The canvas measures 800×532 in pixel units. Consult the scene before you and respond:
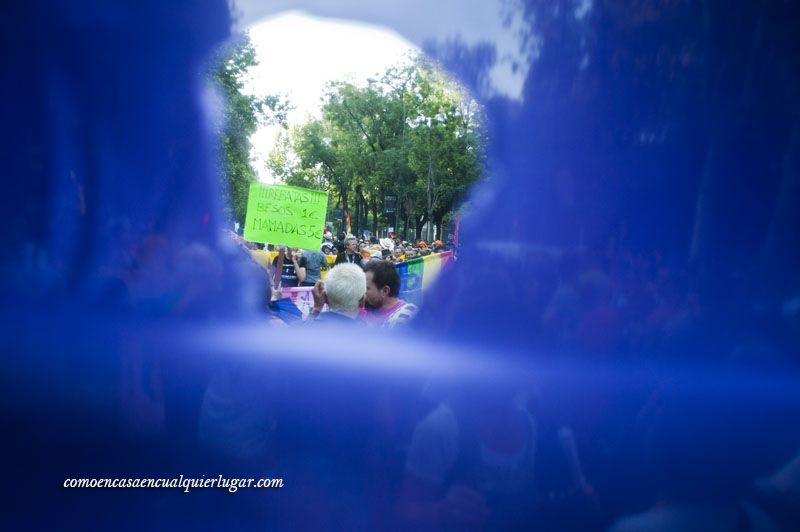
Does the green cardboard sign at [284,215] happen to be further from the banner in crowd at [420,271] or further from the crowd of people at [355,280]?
the banner in crowd at [420,271]

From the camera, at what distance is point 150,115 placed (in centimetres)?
150

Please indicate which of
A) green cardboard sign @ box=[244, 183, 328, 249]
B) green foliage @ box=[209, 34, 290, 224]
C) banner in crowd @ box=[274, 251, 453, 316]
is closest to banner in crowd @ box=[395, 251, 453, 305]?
banner in crowd @ box=[274, 251, 453, 316]

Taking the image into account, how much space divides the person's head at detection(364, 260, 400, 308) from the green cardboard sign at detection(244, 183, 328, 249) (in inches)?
11.7

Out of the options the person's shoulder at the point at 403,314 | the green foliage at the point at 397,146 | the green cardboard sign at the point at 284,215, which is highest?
the green foliage at the point at 397,146

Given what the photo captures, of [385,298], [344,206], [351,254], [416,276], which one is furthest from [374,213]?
[385,298]

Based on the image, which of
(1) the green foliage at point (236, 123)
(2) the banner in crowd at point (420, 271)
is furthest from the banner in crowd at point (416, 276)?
(1) the green foliage at point (236, 123)

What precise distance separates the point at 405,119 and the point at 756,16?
2.92ft

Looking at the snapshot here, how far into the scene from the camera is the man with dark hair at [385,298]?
5.81ft

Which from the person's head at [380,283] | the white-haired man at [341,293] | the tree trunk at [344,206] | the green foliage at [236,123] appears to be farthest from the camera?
the person's head at [380,283]

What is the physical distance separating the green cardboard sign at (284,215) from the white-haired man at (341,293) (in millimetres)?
173

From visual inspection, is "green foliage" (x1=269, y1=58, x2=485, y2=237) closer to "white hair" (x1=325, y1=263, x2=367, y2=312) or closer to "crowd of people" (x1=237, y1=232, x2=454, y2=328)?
"crowd of people" (x1=237, y1=232, x2=454, y2=328)

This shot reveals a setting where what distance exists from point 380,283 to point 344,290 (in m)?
0.31

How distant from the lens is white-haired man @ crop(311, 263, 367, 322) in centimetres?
196

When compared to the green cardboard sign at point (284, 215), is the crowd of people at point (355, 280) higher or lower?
lower
